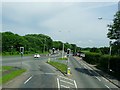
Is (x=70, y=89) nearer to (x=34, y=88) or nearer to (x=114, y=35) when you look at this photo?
(x=34, y=88)

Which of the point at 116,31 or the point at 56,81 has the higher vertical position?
the point at 116,31

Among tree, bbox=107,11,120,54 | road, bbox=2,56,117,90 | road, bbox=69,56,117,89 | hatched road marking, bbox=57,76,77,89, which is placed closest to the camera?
road, bbox=2,56,117,90

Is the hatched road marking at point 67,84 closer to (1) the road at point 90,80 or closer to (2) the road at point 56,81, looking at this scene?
(2) the road at point 56,81

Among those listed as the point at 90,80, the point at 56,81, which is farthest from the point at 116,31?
the point at 56,81

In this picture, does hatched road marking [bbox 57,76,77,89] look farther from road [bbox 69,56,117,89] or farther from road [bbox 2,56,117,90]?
road [bbox 69,56,117,89]

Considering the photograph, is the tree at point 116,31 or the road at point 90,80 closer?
the road at point 90,80

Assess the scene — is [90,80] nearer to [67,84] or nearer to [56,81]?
[56,81]

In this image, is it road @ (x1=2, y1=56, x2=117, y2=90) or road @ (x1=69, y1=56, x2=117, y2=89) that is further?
road @ (x1=69, y1=56, x2=117, y2=89)

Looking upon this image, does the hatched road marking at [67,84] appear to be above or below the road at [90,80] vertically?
above

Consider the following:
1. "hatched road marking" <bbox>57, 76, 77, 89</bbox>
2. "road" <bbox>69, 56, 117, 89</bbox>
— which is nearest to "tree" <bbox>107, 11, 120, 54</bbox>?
"road" <bbox>69, 56, 117, 89</bbox>

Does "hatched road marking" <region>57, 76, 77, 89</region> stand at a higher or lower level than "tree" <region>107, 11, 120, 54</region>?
lower

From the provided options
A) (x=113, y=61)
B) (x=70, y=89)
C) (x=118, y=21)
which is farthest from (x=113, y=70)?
(x=70, y=89)

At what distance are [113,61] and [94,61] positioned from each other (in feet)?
75.8

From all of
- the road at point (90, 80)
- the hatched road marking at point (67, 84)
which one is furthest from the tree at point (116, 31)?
the hatched road marking at point (67, 84)
